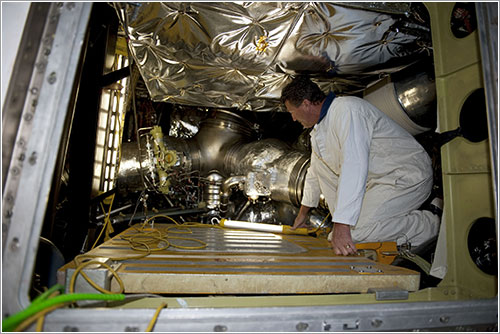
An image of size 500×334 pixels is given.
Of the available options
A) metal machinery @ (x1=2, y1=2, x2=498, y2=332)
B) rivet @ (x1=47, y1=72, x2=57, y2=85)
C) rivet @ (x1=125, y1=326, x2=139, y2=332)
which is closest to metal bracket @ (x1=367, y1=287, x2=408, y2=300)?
metal machinery @ (x1=2, y1=2, x2=498, y2=332)

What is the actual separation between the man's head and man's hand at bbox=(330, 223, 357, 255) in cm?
83

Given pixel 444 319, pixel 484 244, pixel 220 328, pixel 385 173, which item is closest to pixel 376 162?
pixel 385 173

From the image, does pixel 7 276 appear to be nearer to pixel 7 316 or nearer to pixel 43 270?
pixel 7 316

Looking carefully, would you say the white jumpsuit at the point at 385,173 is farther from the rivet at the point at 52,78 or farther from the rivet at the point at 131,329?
the rivet at the point at 52,78

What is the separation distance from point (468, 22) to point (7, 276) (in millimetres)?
1915

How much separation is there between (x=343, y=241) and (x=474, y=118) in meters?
0.87

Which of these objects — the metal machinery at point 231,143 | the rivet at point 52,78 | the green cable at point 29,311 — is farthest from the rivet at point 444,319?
the rivet at point 52,78

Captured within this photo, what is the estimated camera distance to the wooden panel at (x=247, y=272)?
3.74 ft

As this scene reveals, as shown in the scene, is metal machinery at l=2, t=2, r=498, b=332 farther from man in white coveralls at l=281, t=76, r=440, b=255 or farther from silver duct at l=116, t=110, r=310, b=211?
man in white coveralls at l=281, t=76, r=440, b=255

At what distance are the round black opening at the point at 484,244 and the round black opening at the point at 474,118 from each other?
343 mm

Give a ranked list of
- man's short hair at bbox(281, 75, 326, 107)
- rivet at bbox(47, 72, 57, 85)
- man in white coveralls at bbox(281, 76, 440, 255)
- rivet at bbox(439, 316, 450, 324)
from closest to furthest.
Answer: rivet at bbox(47, 72, 57, 85), rivet at bbox(439, 316, 450, 324), man in white coveralls at bbox(281, 76, 440, 255), man's short hair at bbox(281, 75, 326, 107)

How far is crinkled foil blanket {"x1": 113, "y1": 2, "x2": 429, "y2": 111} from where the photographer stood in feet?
5.07

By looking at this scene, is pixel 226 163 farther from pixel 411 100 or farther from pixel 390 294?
pixel 390 294

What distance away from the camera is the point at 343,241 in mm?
1660
